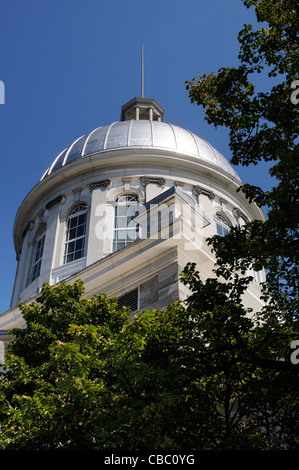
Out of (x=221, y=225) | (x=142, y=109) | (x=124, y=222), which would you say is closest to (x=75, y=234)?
(x=124, y=222)

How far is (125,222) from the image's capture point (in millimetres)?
26406

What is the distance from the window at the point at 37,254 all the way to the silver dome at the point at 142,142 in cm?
337

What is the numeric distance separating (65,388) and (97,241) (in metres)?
16.5

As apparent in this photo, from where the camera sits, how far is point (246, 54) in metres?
10.9

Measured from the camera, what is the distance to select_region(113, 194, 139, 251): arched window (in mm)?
25688

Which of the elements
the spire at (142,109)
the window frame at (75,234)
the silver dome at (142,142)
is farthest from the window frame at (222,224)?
the spire at (142,109)

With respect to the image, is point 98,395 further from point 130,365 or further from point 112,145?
point 112,145

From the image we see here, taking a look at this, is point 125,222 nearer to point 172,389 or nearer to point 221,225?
point 221,225

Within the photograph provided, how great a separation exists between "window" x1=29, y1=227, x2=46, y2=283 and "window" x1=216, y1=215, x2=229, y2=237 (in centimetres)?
861

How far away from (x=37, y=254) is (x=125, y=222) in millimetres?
5494

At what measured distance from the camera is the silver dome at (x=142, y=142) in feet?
98.7

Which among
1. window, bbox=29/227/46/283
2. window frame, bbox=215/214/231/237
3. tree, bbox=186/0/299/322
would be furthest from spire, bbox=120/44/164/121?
tree, bbox=186/0/299/322

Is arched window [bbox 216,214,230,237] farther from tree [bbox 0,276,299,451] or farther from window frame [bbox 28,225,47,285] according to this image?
tree [bbox 0,276,299,451]

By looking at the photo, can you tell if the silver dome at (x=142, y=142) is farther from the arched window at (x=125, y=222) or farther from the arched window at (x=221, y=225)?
the arched window at (x=125, y=222)
